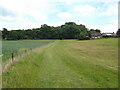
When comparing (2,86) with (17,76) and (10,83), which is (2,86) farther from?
(17,76)

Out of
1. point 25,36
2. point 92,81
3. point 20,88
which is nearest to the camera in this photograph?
point 20,88

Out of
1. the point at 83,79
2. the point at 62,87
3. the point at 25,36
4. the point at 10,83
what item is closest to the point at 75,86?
the point at 62,87

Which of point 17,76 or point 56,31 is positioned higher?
point 56,31

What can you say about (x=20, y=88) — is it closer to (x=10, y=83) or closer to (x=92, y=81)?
(x=10, y=83)

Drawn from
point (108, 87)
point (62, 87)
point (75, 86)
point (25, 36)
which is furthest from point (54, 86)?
point (25, 36)

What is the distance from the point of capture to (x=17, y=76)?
7098 mm

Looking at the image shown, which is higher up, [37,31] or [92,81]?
A: [37,31]

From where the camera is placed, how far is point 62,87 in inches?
244

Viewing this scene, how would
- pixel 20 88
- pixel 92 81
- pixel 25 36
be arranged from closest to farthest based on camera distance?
pixel 20 88 → pixel 92 81 → pixel 25 36

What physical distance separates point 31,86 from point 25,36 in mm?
103907

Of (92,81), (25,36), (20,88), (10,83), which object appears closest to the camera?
(20,88)

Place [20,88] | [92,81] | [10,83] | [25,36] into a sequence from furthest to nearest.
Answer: [25,36], [92,81], [10,83], [20,88]

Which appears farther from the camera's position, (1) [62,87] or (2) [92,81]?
(2) [92,81]

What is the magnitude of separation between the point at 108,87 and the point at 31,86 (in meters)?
3.31
